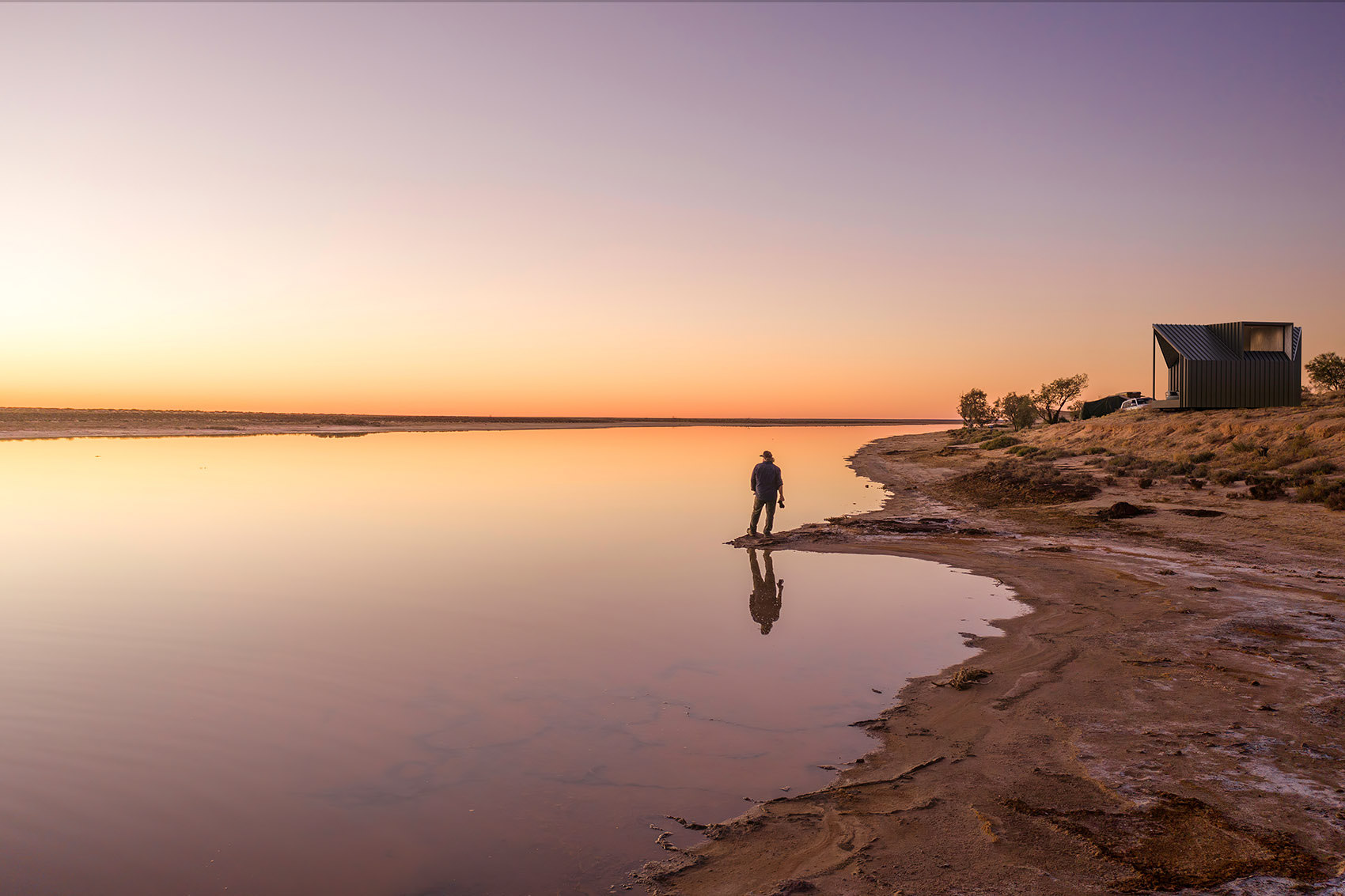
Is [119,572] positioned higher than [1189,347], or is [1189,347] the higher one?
[1189,347]

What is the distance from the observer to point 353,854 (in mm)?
5168

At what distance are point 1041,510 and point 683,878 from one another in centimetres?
2011

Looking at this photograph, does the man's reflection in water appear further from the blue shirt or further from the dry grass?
the dry grass

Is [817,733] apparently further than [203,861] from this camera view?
Yes

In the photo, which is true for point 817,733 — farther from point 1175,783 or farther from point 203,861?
point 203,861

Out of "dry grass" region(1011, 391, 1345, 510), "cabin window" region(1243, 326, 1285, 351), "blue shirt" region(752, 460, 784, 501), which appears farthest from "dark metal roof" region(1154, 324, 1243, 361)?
"blue shirt" region(752, 460, 784, 501)

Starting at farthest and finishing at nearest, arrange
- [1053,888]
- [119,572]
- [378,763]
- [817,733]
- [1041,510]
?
[1041,510]
[119,572]
[817,733]
[378,763]
[1053,888]

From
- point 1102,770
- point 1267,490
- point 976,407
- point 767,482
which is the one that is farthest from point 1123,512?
point 976,407

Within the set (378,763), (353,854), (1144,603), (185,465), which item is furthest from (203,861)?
(185,465)

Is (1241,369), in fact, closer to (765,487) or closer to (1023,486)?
(1023,486)

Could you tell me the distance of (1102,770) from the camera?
5.98 metres

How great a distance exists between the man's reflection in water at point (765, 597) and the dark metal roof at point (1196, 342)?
37052 millimetres

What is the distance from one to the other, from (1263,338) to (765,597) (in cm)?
4318

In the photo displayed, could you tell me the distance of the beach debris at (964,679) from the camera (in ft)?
26.7
